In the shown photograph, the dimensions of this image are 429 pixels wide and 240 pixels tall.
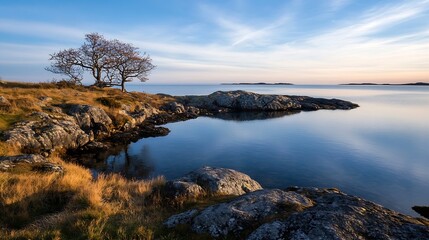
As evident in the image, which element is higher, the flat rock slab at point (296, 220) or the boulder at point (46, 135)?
the flat rock slab at point (296, 220)

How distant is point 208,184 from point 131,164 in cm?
1660

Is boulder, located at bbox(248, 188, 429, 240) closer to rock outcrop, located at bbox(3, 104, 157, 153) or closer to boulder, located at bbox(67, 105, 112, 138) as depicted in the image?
rock outcrop, located at bbox(3, 104, 157, 153)

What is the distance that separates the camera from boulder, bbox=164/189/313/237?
24.0 ft

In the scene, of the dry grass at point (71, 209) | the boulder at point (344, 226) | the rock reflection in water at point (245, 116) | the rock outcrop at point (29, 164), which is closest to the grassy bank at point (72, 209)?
the dry grass at point (71, 209)

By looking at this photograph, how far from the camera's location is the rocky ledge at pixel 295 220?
6.20 meters

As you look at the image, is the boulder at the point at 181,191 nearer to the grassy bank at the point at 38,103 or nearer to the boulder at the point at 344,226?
the boulder at the point at 344,226

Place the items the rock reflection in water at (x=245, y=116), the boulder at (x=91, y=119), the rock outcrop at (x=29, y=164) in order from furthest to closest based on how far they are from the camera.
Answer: the rock reflection in water at (x=245, y=116) < the boulder at (x=91, y=119) < the rock outcrop at (x=29, y=164)

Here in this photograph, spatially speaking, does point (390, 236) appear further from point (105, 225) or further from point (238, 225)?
point (105, 225)

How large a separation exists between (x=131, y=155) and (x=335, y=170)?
20.4m

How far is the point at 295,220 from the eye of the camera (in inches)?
265

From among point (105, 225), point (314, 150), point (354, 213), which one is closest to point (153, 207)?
point (105, 225)

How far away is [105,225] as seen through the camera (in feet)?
26.6

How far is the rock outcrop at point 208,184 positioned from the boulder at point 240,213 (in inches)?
100

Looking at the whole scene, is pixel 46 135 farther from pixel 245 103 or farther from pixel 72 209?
pixel 245 103
